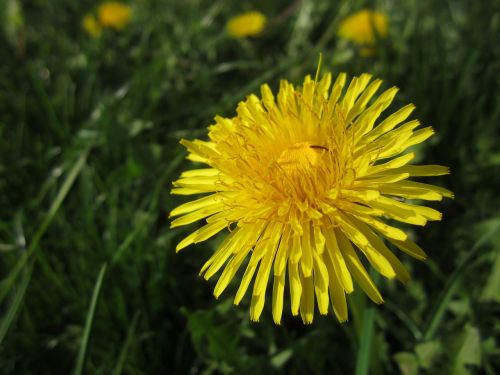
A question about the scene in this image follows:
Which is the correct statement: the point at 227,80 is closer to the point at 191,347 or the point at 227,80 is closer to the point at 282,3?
the point at 282,3

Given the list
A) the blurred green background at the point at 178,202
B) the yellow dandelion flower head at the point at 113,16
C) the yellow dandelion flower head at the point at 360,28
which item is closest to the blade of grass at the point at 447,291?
the blurred green background at the point at 178,202

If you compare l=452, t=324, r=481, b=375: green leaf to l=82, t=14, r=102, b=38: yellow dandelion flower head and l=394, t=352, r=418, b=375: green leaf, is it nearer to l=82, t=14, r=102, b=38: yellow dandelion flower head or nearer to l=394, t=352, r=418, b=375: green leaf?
l=394, t=352, r=418, b=375: green leaf

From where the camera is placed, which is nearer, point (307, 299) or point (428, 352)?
point (307, 299)

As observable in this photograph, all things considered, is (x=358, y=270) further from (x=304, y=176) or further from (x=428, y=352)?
(x=428, y=352)

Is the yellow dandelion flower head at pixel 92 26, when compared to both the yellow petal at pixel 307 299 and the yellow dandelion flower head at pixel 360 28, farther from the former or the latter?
the yellow petal at pixel 307 299

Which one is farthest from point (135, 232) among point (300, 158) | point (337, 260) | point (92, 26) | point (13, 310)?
point (92, 26)

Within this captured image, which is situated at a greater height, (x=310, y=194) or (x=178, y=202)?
(x=178, y=202)

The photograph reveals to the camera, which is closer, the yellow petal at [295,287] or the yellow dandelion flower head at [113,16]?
the yellow petal at [295,287]
